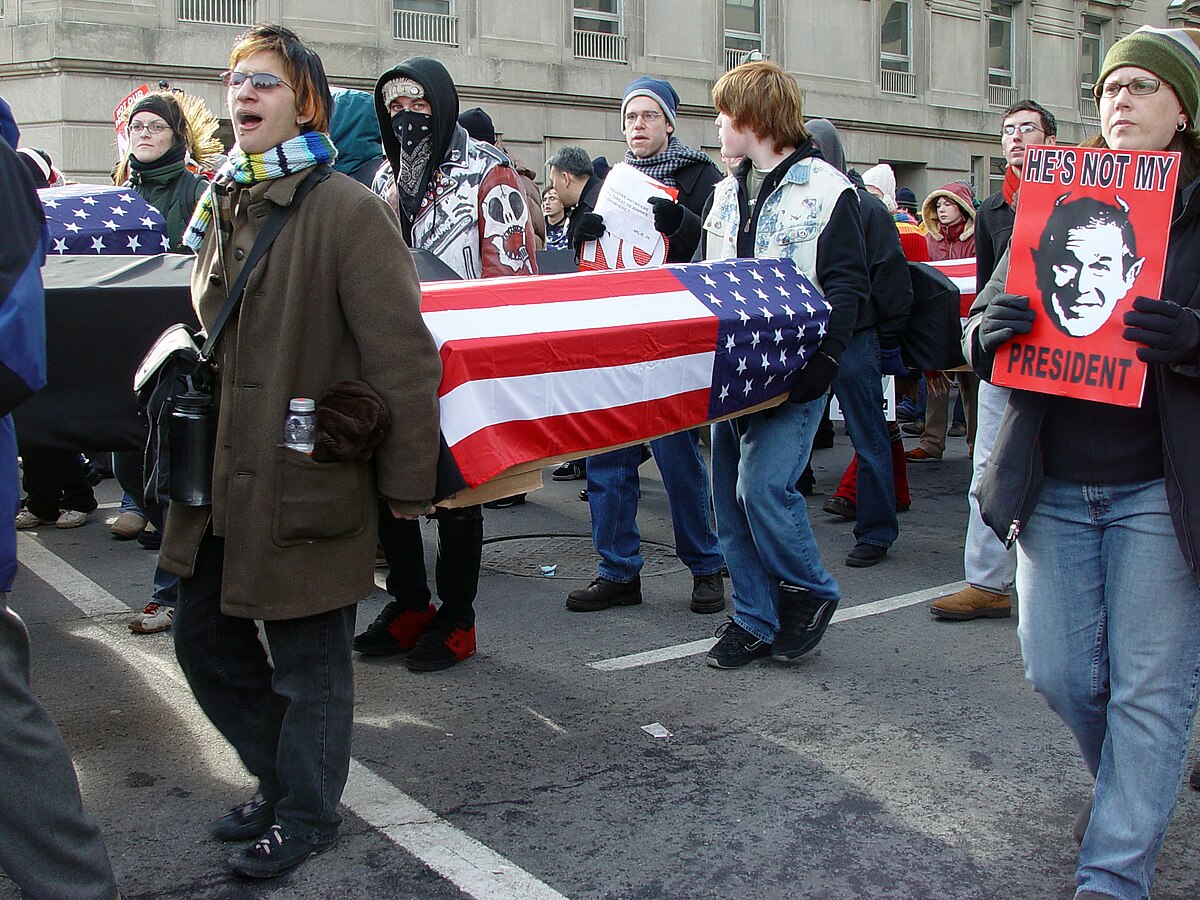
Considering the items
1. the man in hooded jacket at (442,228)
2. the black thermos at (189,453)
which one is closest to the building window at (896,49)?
the man in hooded jacket at (442,228)

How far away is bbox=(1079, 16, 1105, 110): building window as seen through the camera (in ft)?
108

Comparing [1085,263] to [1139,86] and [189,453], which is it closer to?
[1139,86]

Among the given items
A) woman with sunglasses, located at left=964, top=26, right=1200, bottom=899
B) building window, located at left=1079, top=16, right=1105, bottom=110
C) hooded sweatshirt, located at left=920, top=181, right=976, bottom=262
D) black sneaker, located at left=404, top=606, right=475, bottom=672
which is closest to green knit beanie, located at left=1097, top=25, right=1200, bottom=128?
woman with sunglasses, located at left=964, top=26, right=1200, bottom=899

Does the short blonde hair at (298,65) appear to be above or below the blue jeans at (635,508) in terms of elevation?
above

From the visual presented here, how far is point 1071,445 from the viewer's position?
9.93 ft

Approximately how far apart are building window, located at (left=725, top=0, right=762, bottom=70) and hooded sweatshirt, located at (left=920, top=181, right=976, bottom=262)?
15475 millimetres

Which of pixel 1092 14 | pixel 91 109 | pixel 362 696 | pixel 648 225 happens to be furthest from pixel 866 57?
pixel 362 696

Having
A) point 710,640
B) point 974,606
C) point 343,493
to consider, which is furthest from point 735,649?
point 343,493

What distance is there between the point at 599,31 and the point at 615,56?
0.51 m

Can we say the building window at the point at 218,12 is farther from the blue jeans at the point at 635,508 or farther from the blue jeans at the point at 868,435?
the blue jeans at the point at 635,508

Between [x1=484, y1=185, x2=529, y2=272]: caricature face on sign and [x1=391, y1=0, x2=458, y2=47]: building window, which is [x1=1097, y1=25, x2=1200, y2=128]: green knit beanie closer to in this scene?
[x1=484, y1=185, x2=529, y2=272]: caricature face on sign

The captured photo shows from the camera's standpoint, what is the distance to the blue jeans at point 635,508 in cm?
574

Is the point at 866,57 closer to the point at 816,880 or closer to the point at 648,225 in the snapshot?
the point at 648,225

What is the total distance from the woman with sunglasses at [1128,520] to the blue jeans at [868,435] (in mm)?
3522
